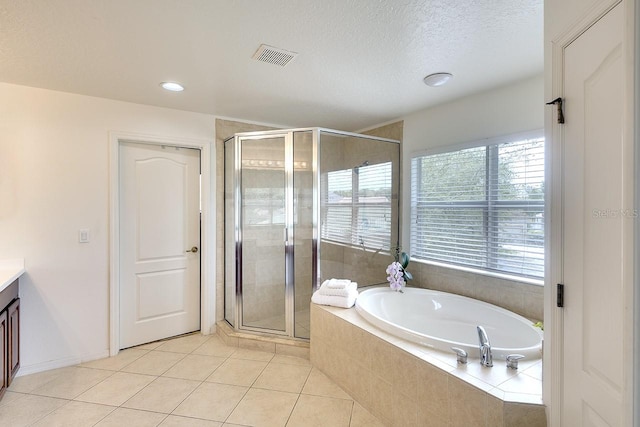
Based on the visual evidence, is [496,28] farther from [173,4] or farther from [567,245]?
[173,4]

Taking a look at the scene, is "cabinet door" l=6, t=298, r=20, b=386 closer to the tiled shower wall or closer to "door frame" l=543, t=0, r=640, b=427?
the tiled shower wall

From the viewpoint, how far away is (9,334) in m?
2.07

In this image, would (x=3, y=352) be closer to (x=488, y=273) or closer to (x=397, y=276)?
(x=397, y=276)

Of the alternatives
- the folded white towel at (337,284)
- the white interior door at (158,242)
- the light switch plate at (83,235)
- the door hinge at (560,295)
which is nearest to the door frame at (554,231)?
the door hinge at (560,295)

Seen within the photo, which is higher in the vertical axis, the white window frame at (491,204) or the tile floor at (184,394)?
the white window frame at (491,204)

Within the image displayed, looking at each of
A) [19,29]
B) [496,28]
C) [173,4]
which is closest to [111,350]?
[19,29]

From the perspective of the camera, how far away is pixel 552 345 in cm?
114

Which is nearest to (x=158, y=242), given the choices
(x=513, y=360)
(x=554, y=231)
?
(x=513, y=360)

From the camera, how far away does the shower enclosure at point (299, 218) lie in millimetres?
2924

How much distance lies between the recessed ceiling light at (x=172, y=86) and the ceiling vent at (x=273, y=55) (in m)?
0.86

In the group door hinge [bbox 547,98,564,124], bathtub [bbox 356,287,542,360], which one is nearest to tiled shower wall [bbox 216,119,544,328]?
bathtub [bbox 356,287,542,360]

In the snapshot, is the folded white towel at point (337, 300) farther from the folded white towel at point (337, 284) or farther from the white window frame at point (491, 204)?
the white window frame at point (491, 204)

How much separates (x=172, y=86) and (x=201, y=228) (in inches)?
57.5

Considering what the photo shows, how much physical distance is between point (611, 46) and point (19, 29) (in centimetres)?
269
